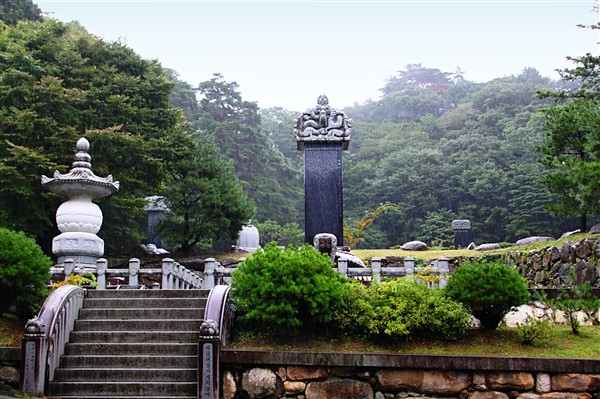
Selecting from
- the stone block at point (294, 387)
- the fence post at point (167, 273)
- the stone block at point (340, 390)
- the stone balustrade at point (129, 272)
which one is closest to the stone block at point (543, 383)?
the stone block at point (340, 390)

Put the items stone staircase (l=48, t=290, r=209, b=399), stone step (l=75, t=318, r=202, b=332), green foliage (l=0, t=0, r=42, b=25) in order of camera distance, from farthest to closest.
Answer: green foliage (l=0, t=0, r=42, b=25)
stone step (l=75, t=318, r=202, b=332)
stone staircase (l=48, t=290, r=209, b=399)

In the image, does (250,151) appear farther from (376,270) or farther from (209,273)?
(376,270)

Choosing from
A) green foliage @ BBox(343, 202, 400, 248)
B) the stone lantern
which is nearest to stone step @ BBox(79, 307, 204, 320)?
the stone lantern

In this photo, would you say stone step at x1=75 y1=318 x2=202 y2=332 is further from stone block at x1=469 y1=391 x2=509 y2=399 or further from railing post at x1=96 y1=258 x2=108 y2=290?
stone block at x1=469 y1=391 x2=509 y2=399

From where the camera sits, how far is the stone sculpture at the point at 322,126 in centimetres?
1619

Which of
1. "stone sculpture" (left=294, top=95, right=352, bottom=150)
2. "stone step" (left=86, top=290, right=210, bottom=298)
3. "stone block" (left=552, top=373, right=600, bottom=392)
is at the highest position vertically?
"stone sculpture" (left=294, top=95, right=352, bottom=150)

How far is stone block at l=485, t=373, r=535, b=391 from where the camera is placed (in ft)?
22.4

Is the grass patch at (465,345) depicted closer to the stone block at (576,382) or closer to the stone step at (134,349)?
the stone block at (576,382)

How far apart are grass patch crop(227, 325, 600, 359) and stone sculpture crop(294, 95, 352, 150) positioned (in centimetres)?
902

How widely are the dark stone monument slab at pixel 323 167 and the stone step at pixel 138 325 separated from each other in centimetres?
808

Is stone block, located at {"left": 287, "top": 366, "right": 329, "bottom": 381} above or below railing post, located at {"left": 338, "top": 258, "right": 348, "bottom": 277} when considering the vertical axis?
below

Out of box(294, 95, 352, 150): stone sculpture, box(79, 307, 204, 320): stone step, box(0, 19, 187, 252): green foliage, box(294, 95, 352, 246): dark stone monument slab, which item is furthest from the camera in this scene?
box(0, 19, 187, 252): green foliage

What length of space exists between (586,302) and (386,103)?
44785 mm

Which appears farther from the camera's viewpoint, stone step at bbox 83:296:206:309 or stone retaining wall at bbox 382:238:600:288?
stone retaining wall at bbox 382:238:600:288
